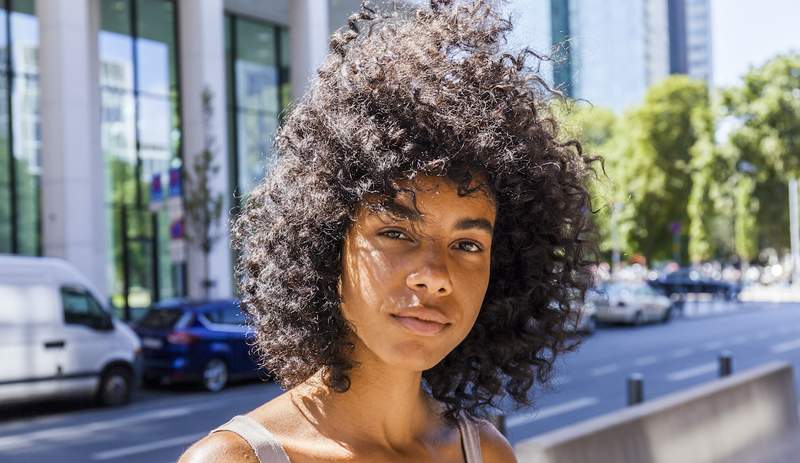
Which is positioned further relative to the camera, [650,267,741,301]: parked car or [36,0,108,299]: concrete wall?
[650,267,741,301]: parked car

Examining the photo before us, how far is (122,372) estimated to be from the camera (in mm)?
13133

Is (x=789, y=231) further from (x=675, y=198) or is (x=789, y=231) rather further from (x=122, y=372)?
(x=122, y=372)

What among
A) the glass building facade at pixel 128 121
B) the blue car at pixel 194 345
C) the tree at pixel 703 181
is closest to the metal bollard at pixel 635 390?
the blue car at pixel 194 345

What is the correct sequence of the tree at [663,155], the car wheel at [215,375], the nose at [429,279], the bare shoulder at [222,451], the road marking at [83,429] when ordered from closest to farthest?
the bare shoulder at [222,451], the nose at [429,279], the road marking at [83,429], the car wheel at [215,375], the tree at [663,155]

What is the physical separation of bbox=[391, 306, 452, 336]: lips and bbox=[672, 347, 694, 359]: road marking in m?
17.7

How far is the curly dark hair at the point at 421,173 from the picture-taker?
1.45 meters

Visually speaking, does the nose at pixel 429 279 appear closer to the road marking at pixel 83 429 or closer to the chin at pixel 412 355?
the chin at pixel 412 355

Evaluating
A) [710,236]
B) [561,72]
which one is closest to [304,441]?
[561,72]

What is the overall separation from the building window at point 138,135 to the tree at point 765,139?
101 ft

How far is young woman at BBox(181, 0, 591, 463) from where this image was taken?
1.37 metres

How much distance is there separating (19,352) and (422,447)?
1152 cm

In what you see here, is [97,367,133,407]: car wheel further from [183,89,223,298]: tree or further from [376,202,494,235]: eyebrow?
[376,202,494,235]: eyebrow

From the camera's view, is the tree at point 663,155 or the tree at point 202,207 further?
the tree at point 663,155

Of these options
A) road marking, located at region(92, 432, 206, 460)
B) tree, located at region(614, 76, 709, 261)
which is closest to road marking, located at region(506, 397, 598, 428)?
road marking, located at region(92, 432, 206, 460)
